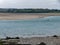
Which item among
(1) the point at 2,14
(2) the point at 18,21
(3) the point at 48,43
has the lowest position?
(2) the point at 18,21

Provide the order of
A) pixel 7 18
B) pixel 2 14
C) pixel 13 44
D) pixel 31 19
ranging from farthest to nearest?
pixel 31 19 → pixel 7 18 → pixel 2 14 → pixel 13 44

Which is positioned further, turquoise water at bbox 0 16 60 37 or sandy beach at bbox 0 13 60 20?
sandy beach at bbox 0 13 60 20

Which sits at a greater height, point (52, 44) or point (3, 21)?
point (52, 44)

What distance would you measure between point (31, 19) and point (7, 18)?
299 centimetres

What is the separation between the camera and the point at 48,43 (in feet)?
30.9

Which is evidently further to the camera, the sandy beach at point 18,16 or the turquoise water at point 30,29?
the sandy beach at point 18,16

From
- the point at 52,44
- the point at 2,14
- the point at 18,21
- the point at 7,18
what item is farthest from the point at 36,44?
the point at 18,21

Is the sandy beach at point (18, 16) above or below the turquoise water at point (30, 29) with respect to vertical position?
below

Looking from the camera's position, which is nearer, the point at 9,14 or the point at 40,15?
the point at 9,14

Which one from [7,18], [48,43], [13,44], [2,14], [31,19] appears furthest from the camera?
[31,19]

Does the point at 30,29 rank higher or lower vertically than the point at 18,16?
higher

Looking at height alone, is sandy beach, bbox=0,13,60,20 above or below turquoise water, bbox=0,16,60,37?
below

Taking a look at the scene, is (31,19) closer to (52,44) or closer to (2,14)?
(2,14)

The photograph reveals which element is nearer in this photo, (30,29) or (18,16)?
(30,29)
